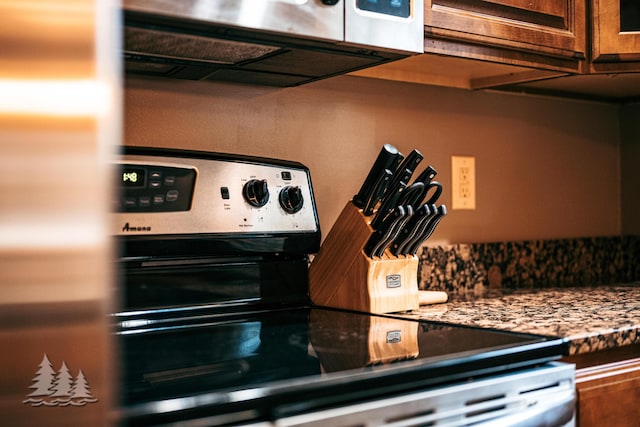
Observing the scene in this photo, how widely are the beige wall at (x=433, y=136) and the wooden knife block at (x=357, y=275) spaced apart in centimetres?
18

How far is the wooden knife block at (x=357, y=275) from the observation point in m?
1.40

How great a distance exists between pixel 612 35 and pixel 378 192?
0.69 m

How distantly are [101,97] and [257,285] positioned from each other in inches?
35.3

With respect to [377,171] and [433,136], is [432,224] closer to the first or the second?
[377,171]

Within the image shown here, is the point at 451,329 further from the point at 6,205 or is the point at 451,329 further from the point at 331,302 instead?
the point at 6,205

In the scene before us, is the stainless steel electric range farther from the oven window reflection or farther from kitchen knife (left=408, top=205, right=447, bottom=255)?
the oven window reflection

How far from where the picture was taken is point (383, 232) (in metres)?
1.38

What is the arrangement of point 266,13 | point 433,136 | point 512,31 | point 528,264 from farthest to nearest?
point 528,264, point 433,136, point 512,31, point 266,13

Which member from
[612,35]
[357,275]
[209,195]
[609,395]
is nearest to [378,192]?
[357,275]

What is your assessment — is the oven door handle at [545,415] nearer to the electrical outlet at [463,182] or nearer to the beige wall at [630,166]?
the electrical outlet at [463,182]

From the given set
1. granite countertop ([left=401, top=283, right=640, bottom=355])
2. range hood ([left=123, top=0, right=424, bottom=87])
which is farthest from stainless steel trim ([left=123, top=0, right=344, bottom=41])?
granite countertop ([left=401, top=283, right=640, bottom=355])

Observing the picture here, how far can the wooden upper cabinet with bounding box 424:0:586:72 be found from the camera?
1403mm

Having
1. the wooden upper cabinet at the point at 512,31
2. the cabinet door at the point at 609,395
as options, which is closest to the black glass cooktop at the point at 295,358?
the cabinet door at the point at 609,395

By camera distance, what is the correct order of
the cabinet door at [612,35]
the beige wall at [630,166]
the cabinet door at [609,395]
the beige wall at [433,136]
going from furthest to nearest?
the beige wall at [630,166] → the cabinet door at [612,35] → the beige wall at [433,136] → the cabinet door at [609,395]
